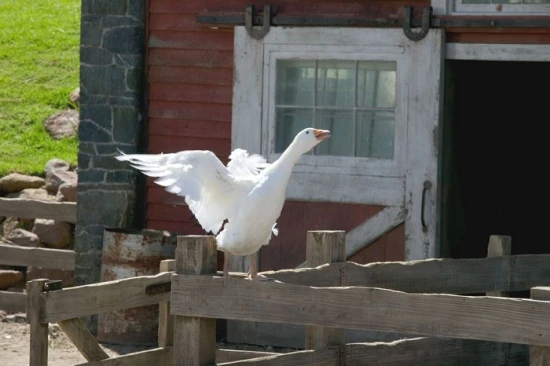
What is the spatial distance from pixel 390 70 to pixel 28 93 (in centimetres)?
714

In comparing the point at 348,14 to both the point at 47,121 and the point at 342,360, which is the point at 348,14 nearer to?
the point at 342,360

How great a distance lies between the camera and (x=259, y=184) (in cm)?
603

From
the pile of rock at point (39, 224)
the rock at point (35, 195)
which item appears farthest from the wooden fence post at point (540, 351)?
the rock at point (35, 195)

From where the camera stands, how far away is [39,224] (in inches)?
460

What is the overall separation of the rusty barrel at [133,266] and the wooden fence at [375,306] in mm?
3862

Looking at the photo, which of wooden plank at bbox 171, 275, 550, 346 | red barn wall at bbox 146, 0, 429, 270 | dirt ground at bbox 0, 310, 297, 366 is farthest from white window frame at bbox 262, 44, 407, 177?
wooden plank at bbox 171, 275, 550, 346

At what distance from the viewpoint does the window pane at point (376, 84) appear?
9.06 meters

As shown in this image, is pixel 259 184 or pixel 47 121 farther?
pixel 47 121

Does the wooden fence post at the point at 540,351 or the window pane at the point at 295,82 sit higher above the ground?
the window pane at the point at 295,82

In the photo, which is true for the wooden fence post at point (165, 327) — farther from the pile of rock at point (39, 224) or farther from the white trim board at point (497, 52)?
the pile of rock at point (39, 224)

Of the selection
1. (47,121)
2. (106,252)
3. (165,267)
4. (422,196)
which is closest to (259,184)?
(165,267)

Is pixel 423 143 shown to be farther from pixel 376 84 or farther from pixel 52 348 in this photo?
pixel 52 348

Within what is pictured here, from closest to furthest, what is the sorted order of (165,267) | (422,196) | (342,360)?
1. (342,360)
2. (165,267)
3. (422,196)

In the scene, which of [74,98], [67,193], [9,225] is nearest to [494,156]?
[67,193]
